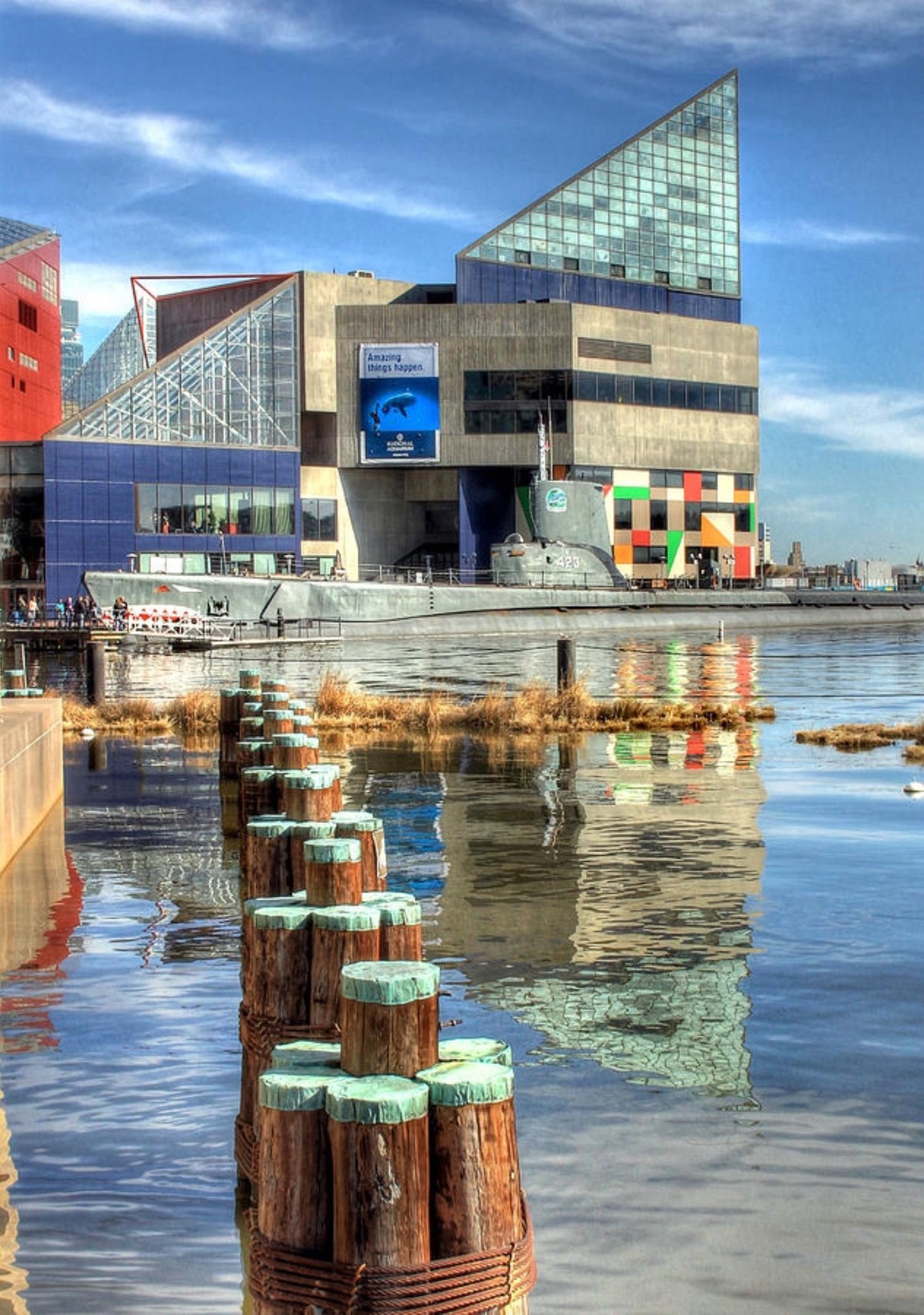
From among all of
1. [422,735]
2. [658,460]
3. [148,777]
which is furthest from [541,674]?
[658,460]

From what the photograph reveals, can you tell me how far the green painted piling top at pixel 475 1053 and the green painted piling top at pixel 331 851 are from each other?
1.59 m

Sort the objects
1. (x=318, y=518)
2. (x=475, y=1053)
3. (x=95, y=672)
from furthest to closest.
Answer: (x=318, y=518) < (x=95, y=672) < (x=475, y=1053)

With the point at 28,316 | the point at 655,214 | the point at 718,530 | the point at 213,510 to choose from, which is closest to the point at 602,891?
the point at 213,510

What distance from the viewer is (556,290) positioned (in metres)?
98.2

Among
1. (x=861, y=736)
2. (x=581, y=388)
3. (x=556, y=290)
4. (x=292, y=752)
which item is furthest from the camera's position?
(x=556, y=290)

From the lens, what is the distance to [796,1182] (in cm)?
681

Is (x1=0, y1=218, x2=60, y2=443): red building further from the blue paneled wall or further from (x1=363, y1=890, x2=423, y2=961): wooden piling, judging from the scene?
(x1=363, y1=890, x2=423, y2=961): wooden piling

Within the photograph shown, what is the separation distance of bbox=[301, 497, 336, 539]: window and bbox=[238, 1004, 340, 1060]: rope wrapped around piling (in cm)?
8843

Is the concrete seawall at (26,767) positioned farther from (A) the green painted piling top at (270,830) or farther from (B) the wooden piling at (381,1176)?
(B) the wooden piling at (381,1176)

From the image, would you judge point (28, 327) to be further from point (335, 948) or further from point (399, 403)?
point (335, 948)

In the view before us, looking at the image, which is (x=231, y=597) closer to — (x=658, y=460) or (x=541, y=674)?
(x=541, y=674)

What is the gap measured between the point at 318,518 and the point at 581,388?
17.1 meters

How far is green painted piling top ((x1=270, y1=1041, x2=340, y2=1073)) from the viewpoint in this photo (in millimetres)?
4938

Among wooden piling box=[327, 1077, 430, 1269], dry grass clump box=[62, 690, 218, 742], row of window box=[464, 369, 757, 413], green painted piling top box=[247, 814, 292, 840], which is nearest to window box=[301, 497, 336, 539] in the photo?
row of window box=[464, 369, 757, 413]
